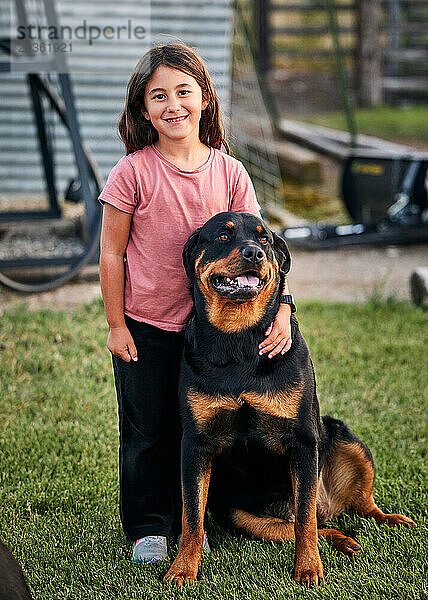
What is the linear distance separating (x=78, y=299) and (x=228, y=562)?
12.0 feet

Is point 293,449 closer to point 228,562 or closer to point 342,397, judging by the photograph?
point 228,562

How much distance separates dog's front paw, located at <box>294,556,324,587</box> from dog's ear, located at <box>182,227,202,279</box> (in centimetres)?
100

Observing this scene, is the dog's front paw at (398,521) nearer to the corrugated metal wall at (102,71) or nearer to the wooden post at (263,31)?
the corrugated metal wall at (102,71)

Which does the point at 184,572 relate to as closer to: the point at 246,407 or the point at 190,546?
the point at 190,546

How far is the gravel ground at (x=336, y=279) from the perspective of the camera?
6.02 m

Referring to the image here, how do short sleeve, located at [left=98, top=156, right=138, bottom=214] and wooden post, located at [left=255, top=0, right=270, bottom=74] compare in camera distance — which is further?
wooden post, located at [left=255, top=0, right=270, bottom=74]

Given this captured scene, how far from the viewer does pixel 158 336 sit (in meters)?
2.65

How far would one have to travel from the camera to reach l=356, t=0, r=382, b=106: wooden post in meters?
14.8

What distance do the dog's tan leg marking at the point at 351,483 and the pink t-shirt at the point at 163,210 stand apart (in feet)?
2.58

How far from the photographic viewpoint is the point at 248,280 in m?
2.31

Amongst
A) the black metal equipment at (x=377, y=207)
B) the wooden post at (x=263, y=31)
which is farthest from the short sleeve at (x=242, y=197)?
the wooden post at (x=263, y=31)

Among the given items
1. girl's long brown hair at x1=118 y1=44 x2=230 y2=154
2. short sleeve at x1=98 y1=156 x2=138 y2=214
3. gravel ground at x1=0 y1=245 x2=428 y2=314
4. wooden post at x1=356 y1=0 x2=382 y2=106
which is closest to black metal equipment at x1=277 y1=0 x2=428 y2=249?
gravel ground at x1=0 y1=245 x2=428 y2=314

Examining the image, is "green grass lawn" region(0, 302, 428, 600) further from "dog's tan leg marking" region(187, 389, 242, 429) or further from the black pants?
"dog's tan leg marking" region(187, 389, 242, 429)

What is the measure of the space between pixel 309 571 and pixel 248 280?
98 centimetres
